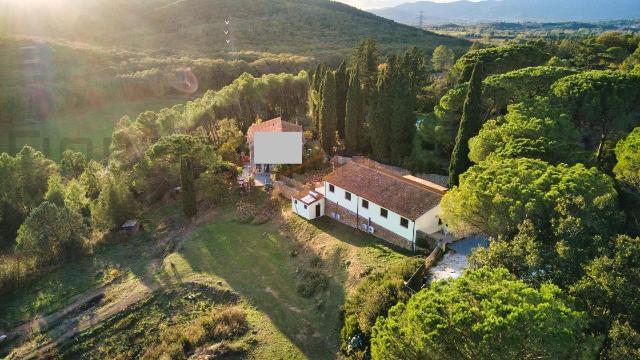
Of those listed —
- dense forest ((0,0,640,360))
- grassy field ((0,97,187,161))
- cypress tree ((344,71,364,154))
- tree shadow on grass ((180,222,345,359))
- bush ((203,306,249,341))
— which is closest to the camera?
dense forest ((0,0,640,360))

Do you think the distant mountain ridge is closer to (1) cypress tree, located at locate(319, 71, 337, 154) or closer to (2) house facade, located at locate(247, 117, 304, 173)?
(2) house facade, located at locate(247, 117, 304, 173)

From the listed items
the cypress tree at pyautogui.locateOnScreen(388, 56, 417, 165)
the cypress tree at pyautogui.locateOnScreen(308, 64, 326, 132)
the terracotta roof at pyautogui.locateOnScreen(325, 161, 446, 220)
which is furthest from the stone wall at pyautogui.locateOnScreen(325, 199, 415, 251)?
the cypress tree at pyautogui.locateOnScreen(308, 64, 326, 132)

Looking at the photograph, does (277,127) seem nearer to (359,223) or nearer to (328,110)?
(328,110)

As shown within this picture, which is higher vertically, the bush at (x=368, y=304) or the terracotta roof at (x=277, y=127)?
the terracotta roof at (x=277, y=127)

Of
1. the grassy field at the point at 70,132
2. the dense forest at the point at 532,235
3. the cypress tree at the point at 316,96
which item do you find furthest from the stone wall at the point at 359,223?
the grassy field at the point at 70,132

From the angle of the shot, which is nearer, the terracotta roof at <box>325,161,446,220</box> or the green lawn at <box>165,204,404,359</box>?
the green lawn at <box>165,204,404,359</box>

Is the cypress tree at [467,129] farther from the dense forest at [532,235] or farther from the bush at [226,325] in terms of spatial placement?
the bush at [226,325]
